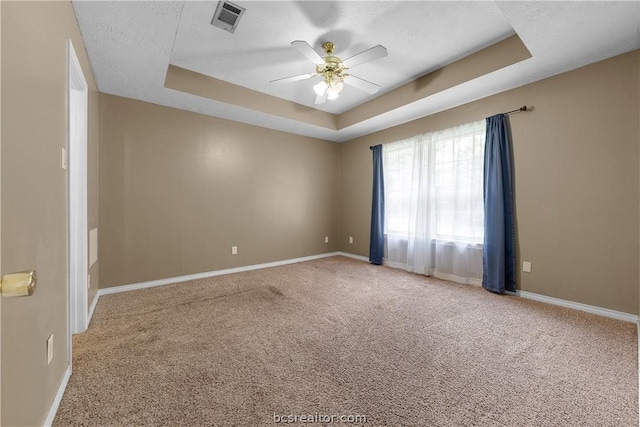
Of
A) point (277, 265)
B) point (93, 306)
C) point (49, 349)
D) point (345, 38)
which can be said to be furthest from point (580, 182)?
point (93, 306)

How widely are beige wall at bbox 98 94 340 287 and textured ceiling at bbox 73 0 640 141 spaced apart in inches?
19.0

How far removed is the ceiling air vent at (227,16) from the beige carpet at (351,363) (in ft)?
8.76

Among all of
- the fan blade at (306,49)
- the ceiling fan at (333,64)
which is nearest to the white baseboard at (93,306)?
the ceiling fan at (333,64)

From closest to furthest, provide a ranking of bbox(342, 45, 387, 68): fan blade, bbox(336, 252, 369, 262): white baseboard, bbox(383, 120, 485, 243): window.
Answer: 1. bbox(342, 45, 387, 68): fan blade
2. bbox(383, 120, 485, 243): window
3. bbox(336, 252, 369, 262): white baseboard

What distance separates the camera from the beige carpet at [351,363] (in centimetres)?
135

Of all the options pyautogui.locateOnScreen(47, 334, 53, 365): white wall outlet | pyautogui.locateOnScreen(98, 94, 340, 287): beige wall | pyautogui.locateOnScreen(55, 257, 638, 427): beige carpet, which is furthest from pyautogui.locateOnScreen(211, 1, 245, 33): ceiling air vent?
pyautogui.locateOnScreen(55, 257, 638, 427): beige carpet

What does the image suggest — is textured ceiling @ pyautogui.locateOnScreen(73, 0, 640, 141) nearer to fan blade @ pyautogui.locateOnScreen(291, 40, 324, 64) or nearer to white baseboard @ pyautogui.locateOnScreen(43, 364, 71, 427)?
fan blade @ pyautogui.locateOnScreen(291, 40, 324, 64)

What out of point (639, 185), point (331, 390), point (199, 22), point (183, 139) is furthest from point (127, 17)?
point (639, 185)

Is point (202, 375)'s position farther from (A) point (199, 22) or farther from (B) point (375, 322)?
(A) point (199, 22)

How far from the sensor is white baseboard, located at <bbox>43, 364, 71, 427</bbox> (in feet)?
4.10

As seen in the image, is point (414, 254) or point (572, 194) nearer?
point (572, 194)

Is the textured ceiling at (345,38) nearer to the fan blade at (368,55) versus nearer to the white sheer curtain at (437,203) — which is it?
the fan blade at (368,55)

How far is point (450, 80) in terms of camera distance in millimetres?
3051

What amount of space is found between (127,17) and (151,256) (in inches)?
104
